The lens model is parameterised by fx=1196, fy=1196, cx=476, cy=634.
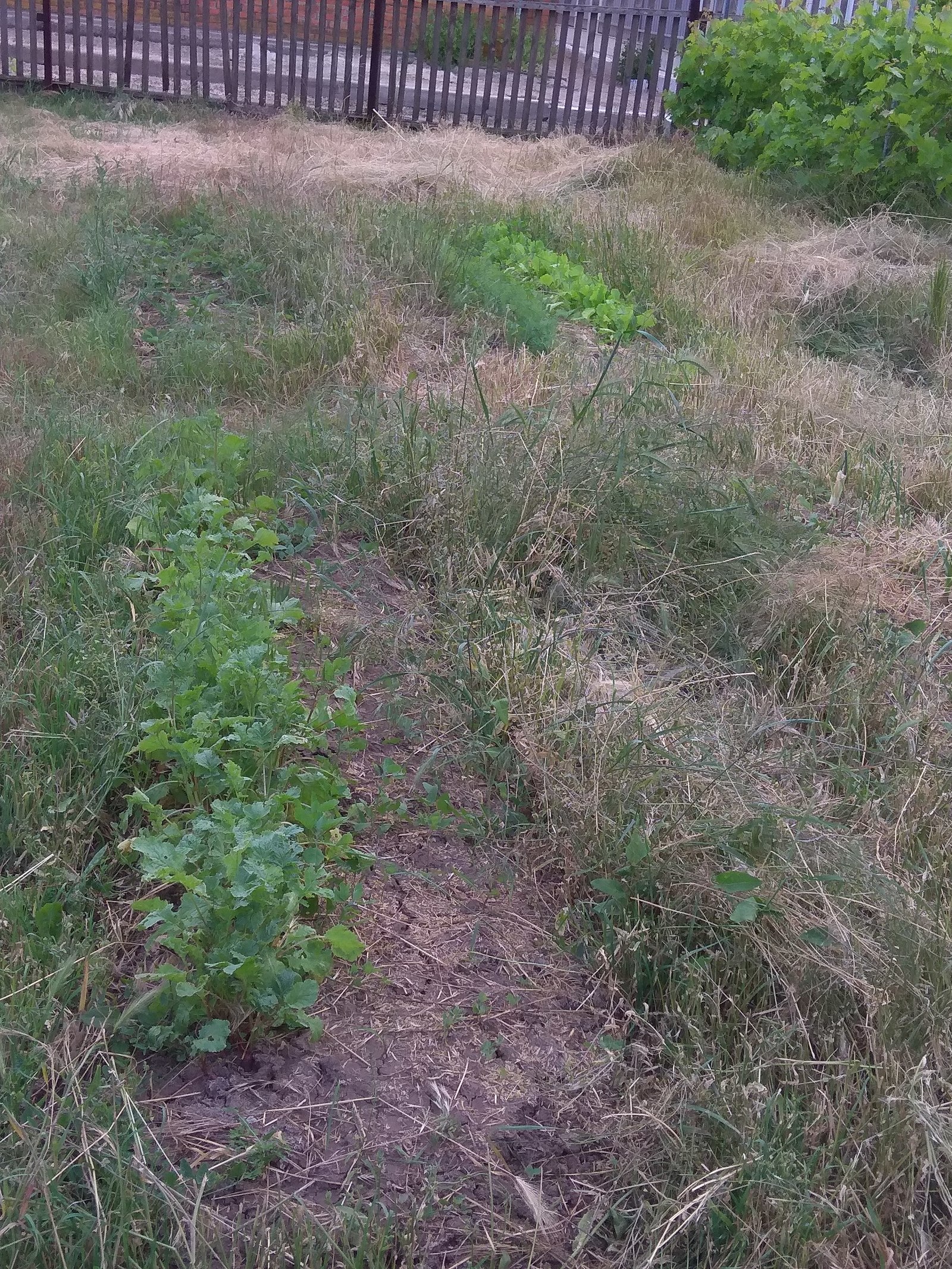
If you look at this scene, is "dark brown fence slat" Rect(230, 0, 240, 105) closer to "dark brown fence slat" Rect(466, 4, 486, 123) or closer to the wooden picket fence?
Answer: the wooden picket fence

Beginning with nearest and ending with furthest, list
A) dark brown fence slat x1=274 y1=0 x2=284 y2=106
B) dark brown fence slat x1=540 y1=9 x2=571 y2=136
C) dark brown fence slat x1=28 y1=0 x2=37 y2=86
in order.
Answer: dark brown fence slat x1=28 y1=0 x2=37 y2=86
dark brown fence slat x1=274 y1=0 x2=284 y2=106
dark brown fence slat x1=540 y1=9 x2=571 y2=136

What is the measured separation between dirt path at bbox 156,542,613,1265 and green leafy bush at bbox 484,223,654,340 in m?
3.49

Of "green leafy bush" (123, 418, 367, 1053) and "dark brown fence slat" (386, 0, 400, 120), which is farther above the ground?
"dark brown fence slat" (386, 0, 400, 120)

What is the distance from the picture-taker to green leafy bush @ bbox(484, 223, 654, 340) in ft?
18.2

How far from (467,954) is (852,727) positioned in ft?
4.04

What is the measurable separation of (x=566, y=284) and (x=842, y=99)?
3.16 meters

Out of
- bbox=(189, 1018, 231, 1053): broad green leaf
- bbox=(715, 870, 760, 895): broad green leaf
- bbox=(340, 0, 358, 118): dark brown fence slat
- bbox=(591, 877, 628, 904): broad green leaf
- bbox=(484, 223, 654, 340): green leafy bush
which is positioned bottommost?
bbox=(189, 1018, 231, 1053): broad green leaf

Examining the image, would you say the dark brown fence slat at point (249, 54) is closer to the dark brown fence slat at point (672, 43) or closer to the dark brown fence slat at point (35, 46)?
the dark brown fence slat at point (35, 46)

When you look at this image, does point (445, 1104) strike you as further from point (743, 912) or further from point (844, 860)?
point (844, 860)

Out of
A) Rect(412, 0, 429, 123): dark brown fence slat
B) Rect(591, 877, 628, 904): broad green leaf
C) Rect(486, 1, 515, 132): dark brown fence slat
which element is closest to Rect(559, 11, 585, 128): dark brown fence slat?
Rect(486, 1, 515, 132): dark brown fence slat

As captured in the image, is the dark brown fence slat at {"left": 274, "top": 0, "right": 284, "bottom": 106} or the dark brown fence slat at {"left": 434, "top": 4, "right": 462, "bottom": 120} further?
the dark brown fence slat at {"left": 434, "top": 4, "right": 462, "bottom": 120}

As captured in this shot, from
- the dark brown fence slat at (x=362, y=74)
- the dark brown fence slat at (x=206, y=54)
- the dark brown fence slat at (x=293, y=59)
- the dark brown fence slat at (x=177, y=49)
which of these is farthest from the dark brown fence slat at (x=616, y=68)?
the dark brown fence slat at (x=177, y=49)

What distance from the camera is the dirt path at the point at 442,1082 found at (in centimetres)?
190

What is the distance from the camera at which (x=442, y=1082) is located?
6.93 ft
